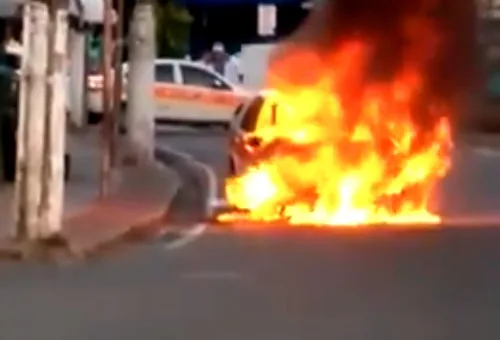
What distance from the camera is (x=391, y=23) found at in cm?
2103

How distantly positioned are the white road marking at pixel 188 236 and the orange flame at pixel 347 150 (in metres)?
0.84

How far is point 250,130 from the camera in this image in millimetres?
23062

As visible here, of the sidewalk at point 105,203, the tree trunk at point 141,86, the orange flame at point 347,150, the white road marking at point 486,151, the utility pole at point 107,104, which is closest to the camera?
the sidewalk at point 105,203

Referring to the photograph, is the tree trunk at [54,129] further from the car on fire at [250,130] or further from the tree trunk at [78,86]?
the tree trunk at [78,86]

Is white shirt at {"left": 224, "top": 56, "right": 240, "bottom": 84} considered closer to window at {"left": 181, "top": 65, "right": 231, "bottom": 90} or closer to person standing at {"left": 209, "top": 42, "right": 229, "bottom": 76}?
person standing at {"left": 209, "top": 42, "right": 229, "bottom": 76}

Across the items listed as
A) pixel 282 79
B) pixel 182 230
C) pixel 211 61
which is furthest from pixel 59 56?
pixel 211 61

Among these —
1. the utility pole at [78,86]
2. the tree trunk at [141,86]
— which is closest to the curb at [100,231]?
the tree trunk at [141,86]

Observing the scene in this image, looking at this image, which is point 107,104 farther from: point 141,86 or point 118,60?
point 141,86

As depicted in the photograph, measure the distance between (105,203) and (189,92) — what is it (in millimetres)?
22052

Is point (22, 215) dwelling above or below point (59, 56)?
below

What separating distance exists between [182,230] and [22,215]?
9.20 feet

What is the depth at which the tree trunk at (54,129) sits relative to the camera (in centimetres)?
1755

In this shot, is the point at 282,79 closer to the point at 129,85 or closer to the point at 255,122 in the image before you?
the point at 255,122

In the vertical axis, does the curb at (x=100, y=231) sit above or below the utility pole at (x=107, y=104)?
below
